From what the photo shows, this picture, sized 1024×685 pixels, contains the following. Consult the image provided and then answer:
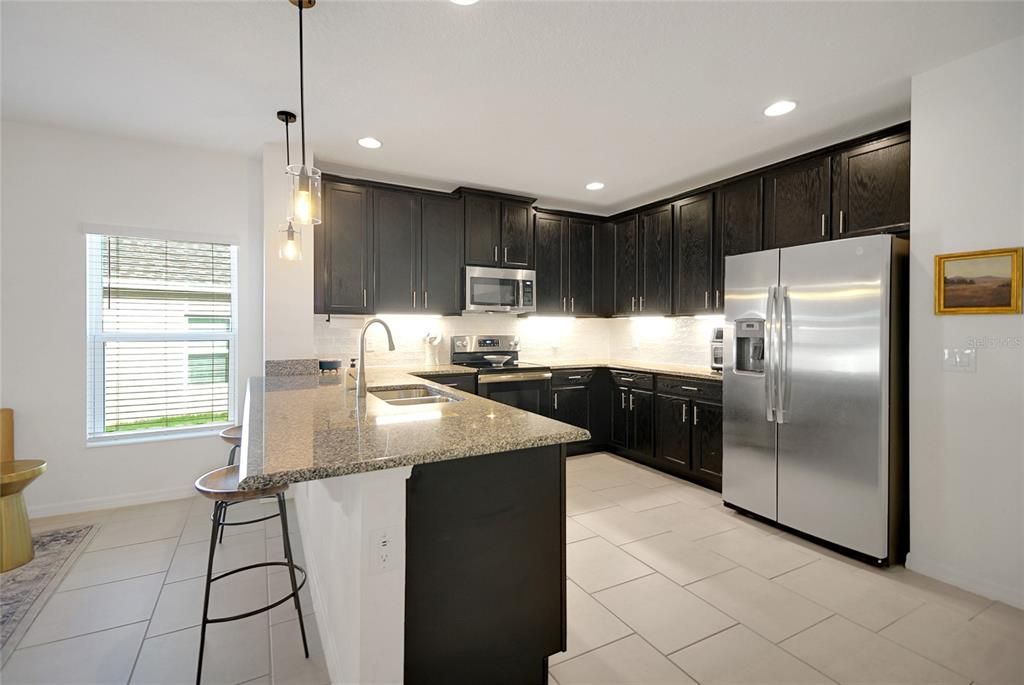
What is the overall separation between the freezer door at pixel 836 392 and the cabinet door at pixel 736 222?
0.75m

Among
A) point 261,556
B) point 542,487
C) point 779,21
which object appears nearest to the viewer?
point 542,487

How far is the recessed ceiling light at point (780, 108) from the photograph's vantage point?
2736 mm

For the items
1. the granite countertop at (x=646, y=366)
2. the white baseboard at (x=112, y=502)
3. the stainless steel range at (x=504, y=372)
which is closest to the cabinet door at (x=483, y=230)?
the stainless steel range at (x=504, y=372)

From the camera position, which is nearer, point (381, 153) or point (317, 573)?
point (317, 573)

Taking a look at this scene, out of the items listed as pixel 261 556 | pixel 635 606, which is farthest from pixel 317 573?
pixel 635 606

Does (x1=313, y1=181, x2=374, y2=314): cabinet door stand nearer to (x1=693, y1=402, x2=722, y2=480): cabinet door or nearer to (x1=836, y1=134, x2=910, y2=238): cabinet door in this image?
(x1=693, y1=402, x2=722, y2=480): cabinet door

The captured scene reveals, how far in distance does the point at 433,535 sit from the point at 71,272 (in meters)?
3.53

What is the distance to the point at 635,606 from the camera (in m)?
2.24

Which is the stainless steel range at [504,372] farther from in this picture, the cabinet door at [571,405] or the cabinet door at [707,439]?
the cabinet door at [707,439]

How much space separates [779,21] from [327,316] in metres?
3.64

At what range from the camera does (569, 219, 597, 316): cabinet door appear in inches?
201

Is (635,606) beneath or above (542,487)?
beneath

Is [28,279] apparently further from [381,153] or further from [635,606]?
[635,606]

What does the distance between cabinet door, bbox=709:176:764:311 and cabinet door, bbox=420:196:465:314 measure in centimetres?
224
